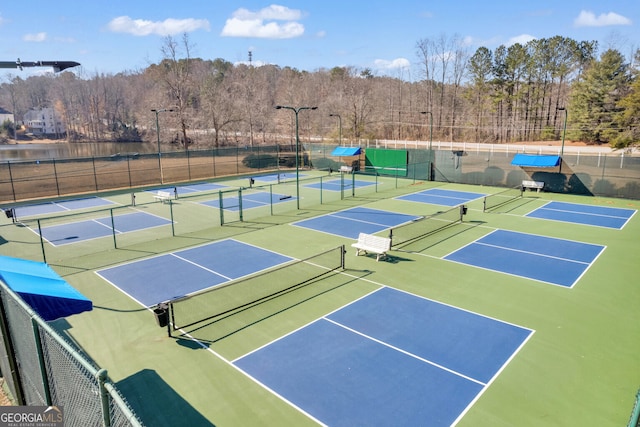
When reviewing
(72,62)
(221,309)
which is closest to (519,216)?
(221,309)

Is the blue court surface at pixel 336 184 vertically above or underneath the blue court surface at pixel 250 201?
above

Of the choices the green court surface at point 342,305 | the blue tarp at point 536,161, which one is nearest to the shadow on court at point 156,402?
the green court surface at point 342,305

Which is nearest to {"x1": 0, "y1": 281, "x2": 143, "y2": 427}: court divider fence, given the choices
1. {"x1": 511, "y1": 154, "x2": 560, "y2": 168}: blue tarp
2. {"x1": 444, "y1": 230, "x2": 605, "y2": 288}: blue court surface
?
{"x1": 444, "y1": 230, "x2": 605, "y2": 288}: blue court surface

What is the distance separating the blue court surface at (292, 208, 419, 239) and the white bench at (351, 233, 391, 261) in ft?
9.54

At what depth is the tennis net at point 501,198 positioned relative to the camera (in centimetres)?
2670

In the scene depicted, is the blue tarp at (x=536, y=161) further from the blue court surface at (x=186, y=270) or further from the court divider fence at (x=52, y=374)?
the court divider fence at (x=52, y=374)

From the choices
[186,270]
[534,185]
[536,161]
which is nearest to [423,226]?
[186,270]

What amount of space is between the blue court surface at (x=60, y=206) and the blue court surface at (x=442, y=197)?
21116 mm

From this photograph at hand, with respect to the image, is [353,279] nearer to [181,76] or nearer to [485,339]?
[485,339]

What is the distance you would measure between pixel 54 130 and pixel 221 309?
476 feet

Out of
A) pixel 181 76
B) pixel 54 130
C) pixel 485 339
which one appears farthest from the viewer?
pixel 54 130

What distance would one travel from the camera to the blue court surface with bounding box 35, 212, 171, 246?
20.5 metres

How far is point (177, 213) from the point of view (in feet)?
83.3

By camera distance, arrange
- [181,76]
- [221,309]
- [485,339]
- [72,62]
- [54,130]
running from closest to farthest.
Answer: [72,62] → [485,339] → [221,309] → [181,76] → [54,130]
